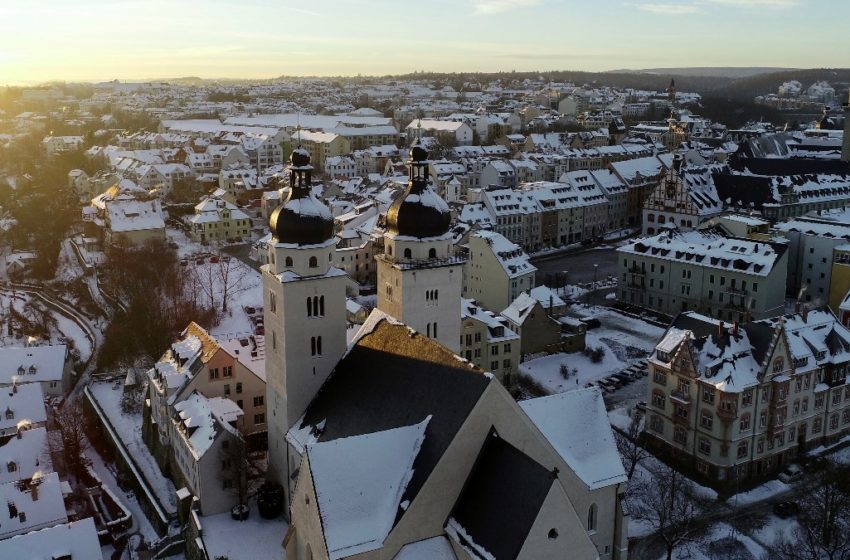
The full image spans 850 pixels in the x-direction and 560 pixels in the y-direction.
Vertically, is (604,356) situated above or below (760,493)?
above

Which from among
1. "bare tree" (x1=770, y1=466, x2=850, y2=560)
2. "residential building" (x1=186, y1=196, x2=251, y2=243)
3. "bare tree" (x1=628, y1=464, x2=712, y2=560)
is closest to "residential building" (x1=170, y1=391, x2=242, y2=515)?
"bare tree" (x1=628, y1=464, x2=712, y2=560)

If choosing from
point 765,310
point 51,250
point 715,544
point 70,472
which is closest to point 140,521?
point 70,472

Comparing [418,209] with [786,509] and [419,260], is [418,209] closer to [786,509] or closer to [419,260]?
[419,260]

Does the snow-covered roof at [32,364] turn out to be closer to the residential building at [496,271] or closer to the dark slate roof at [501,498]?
the residential building at [496,271]

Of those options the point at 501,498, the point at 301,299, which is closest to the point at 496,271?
the point at 301,299

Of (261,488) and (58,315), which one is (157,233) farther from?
(261,488)

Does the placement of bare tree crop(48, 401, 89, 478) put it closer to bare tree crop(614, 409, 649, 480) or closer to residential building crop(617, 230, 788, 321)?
bare tree crop(614, 409, 649, 480)
